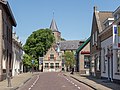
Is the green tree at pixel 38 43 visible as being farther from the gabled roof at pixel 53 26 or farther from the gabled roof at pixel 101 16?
the gabled roof at pixel 101 16

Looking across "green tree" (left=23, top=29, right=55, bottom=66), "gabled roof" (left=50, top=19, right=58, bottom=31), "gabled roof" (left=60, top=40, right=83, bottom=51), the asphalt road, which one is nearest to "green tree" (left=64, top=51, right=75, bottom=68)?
Answer: "green tree" (left=23, top=29, right=55, bottom=66)

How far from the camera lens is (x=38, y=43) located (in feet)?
325

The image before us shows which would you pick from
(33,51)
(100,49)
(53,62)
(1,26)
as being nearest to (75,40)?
(53,62)

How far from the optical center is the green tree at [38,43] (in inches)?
3873

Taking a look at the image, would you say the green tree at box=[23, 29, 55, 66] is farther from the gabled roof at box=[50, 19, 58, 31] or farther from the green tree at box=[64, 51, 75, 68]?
the gabled roof at box=[50, 19, 58, 31]

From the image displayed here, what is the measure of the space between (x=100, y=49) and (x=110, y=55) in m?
6.66

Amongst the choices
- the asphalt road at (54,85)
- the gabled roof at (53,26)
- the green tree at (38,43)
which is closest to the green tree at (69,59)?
the green tree at (38,43)

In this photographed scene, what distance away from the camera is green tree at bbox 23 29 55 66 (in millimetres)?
98375

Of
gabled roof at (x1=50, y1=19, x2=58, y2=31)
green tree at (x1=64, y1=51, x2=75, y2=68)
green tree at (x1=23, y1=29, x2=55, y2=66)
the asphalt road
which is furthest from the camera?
gabled roof at (x1=50, y1=19, x2=58, y2=31)

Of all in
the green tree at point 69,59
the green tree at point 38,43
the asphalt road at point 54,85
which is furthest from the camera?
the green tree at point 69,59

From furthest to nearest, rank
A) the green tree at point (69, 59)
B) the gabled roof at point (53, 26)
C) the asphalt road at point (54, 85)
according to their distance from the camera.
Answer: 1. the gabled roof at point (53, 26)
2. the green tree at point (69, 59)
3. the asphalt road at point (54, 85)

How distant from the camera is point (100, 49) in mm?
37781

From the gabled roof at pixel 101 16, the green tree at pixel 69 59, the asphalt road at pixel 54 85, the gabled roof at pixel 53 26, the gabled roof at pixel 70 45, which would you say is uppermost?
the gabled roof at pixel 53 26

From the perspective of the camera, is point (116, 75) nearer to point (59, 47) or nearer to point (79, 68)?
point (79, 68)
